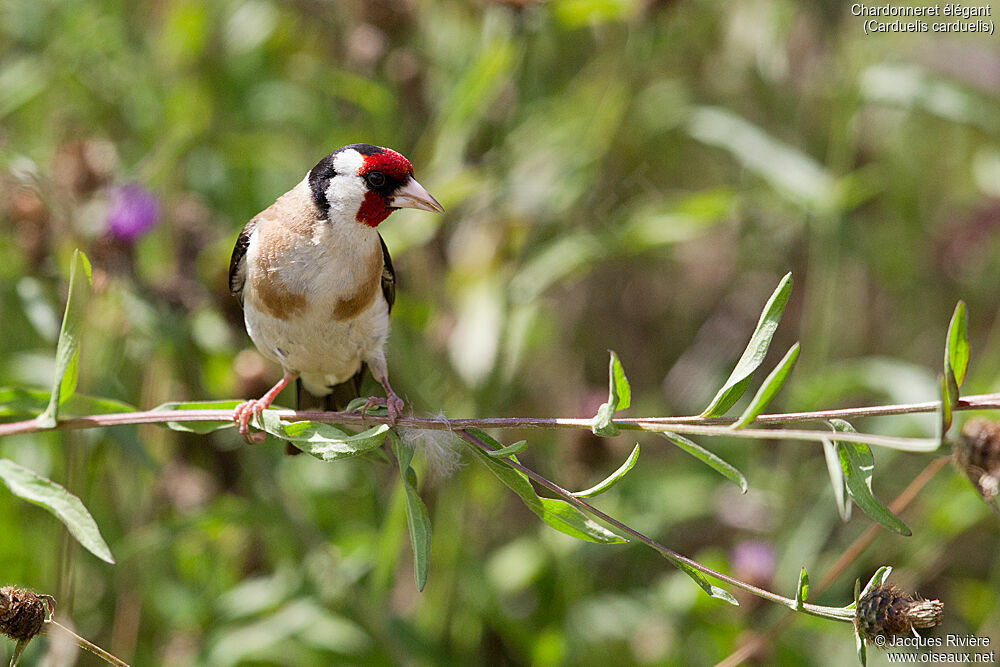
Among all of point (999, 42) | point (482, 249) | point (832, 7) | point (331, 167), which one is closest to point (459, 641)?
point (482, 249)

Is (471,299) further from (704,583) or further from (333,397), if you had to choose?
(704,583)

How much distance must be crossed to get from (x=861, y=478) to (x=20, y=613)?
57.2 inches

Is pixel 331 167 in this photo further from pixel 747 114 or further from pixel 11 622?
pixel 747 114

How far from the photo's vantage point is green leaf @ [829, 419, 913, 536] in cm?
153

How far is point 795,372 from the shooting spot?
405 centimetres

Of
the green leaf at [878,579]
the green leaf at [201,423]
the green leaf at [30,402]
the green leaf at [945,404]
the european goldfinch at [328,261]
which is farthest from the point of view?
the european goldfinch at [328,261]

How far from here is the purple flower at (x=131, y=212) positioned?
2.68 meters

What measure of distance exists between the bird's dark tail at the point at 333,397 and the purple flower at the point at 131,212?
25.5 inches

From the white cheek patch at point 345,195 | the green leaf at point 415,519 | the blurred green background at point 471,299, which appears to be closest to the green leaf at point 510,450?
the green leaf at point 415,519

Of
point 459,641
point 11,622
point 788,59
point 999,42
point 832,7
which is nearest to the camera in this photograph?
point 11,622

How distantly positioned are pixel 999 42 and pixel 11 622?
5.51 metres

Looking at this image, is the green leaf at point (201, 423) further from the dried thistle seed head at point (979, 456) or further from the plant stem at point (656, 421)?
the dried thistle seed head at point (979, 456)

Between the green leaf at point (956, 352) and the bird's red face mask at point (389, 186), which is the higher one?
the bird's red face mask at point (389, 186)

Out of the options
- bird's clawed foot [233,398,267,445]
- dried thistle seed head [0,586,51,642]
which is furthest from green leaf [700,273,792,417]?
dried thistle seed head [0,586,51,642]
